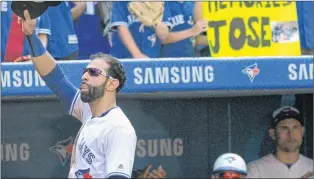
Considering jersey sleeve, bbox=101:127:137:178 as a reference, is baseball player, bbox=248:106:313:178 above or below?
below

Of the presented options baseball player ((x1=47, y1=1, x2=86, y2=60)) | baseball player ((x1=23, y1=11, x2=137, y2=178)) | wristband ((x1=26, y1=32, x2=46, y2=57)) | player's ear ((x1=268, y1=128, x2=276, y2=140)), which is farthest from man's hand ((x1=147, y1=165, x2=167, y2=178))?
wristband ((x1=26, y1=32, x2=46, y2=57))

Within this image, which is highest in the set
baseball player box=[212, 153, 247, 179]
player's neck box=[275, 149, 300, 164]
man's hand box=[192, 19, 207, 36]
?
man's hand box=[192, 19, 207, 36]

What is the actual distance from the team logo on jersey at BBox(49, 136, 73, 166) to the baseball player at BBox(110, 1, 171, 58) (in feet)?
3.00

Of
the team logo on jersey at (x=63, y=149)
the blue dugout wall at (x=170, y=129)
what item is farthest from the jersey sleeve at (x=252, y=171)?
the team logo on jersey at (x=63, y=149)

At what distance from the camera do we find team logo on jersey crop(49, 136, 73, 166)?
7801 millimetres

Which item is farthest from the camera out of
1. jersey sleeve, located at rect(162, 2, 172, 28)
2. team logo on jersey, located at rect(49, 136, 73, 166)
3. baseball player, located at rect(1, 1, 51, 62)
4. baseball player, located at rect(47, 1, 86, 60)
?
team logo on jersey, located at rect(49, 136, 73, 166)

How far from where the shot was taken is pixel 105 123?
4.82 m

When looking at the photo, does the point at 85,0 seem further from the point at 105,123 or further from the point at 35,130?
the point at 105,123

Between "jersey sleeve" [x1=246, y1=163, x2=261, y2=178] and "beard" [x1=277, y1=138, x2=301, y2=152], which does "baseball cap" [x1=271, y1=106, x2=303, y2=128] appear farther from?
"jersey sleeve" [x1=246, y1=163, x2=261, y2=178]

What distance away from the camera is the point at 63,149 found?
781cm

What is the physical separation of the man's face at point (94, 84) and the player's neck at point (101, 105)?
0.03 m

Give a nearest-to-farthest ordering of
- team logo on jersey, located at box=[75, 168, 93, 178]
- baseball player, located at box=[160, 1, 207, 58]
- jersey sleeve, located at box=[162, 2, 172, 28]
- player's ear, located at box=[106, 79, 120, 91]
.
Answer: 1. team logo on jersey, located at box=[75, 168, 93, 178]
2. player's ear, located at box=[106, 79, 120, 91]
3. baseball player, located at box=[160, 1, 207, 58]
4. jersey sleeve, located at box=[162, 2, 172, 28]

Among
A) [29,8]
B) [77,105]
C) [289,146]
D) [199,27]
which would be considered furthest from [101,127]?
[289,146]

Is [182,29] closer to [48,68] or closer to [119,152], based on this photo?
[48,68]
